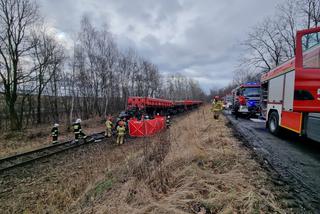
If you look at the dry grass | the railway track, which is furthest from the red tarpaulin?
the dry grass

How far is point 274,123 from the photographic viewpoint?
335 inches

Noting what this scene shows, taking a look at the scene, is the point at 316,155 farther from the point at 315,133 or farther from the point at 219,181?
the point at 219,181

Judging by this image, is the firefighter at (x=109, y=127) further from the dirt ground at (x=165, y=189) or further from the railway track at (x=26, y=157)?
the dirt ground at (x=165, y=189)

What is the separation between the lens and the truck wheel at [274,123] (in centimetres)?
821

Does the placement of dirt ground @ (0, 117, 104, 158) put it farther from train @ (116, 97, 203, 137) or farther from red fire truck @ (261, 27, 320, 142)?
red fire truck @ (261, 27, 320, 142)

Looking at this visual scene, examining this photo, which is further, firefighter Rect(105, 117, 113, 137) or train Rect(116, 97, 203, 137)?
train Rect(116, 97, 203, 137)

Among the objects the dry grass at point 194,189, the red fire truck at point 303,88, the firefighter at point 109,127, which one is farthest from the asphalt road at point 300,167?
the firefighter at point 109,127

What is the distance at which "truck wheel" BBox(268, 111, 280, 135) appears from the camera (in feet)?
26.9

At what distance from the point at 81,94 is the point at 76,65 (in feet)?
17.5

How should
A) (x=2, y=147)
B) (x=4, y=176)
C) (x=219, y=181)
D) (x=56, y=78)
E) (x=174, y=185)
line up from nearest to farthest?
(x=219, y=181), (x=174, y=185), (x=4, y=176), (x=2, y=147), (x=56, y=78)

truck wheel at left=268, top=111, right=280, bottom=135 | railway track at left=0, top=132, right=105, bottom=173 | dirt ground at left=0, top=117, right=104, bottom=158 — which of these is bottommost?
dirt ground at left=0, top=117, right=104, bottom=158

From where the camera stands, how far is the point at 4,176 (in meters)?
6.70

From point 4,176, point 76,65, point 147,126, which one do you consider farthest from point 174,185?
point 76,65

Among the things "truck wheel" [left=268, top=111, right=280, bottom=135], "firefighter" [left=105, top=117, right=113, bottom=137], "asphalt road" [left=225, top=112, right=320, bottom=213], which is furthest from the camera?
"firefighter" [left=105, top=117, right=113, bottom=137]
